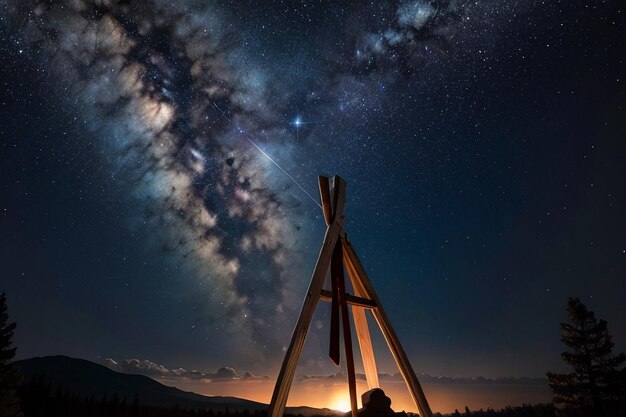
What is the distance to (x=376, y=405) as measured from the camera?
7.21 meters

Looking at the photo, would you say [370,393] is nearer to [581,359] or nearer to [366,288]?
[366,288]

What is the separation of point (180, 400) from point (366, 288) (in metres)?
143

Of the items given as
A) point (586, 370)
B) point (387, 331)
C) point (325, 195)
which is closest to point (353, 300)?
point (387, 331)

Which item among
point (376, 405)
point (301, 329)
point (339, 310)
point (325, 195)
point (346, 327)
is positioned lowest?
point (376, 405)

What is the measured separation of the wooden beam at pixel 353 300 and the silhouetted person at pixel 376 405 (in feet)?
7.01

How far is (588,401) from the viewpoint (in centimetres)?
1338

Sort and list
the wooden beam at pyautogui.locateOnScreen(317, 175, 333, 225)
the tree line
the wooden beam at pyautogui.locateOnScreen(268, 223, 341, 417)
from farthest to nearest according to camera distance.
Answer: the tree line
the wooden beam at pyautogui.locateOnScreen(317, 175, 333, 225)
the wooden beam at pyautogui.locateOnScreen(268, 223, 341, 417)

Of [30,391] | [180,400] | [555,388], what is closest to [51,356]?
[180,400]

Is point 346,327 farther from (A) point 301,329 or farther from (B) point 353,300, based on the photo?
(A) point 301,329

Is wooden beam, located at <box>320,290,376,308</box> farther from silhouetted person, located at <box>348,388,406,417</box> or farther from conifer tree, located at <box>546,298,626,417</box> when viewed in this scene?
conifer tree, located at <box>546,298,626,417</box>

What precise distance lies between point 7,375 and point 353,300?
569 inches

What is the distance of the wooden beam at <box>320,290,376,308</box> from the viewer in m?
5.79

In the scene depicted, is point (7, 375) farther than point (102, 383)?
No

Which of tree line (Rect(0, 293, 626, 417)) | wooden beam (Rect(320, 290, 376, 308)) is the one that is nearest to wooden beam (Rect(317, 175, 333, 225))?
wooden beam (Rect(320, 290, 376, 308))
